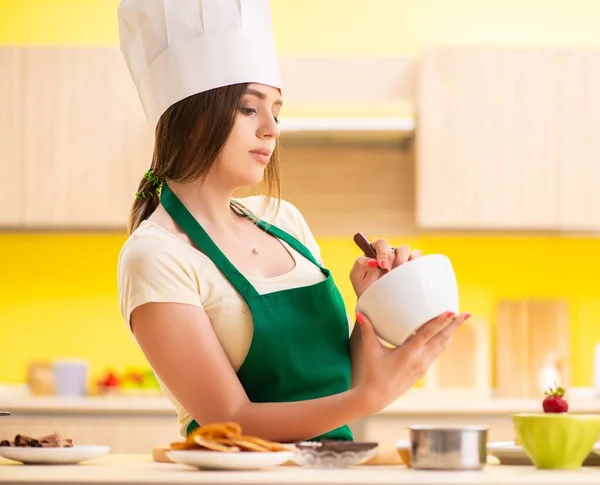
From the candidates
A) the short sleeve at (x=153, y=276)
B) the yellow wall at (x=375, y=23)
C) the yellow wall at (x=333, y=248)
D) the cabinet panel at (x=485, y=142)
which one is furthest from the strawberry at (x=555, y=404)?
the yellow wall at (x=375, y=23)

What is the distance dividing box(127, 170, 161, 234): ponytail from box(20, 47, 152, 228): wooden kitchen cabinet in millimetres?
2050

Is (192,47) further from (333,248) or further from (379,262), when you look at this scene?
(333,248)

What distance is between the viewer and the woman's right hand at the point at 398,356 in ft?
4.91

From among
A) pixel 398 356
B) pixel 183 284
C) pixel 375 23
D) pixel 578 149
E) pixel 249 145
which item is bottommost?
pixel 398 356

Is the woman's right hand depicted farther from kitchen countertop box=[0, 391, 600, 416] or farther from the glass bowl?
kitchen countertop box=[0, 391, 600, 416]

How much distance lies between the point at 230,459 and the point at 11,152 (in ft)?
9.70

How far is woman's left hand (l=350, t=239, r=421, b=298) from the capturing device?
5.45ft

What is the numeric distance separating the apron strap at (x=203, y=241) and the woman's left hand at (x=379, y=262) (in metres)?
0.17

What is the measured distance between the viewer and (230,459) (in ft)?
4.29

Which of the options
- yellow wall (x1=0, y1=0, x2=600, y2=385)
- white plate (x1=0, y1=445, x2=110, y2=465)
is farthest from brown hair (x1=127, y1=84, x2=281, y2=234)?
yellow wall (x1=0, y1=0, x2=600, y2=385)

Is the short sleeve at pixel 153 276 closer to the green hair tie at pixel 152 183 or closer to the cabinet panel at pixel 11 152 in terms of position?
the green hair tie at pixel 152 183

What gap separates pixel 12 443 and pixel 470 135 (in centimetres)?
273

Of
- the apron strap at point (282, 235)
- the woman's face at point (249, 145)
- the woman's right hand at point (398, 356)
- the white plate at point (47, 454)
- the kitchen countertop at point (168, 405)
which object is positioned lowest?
the kitchen countertop at point (168, 405)

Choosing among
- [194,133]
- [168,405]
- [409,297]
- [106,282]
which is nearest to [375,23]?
[106,282]
